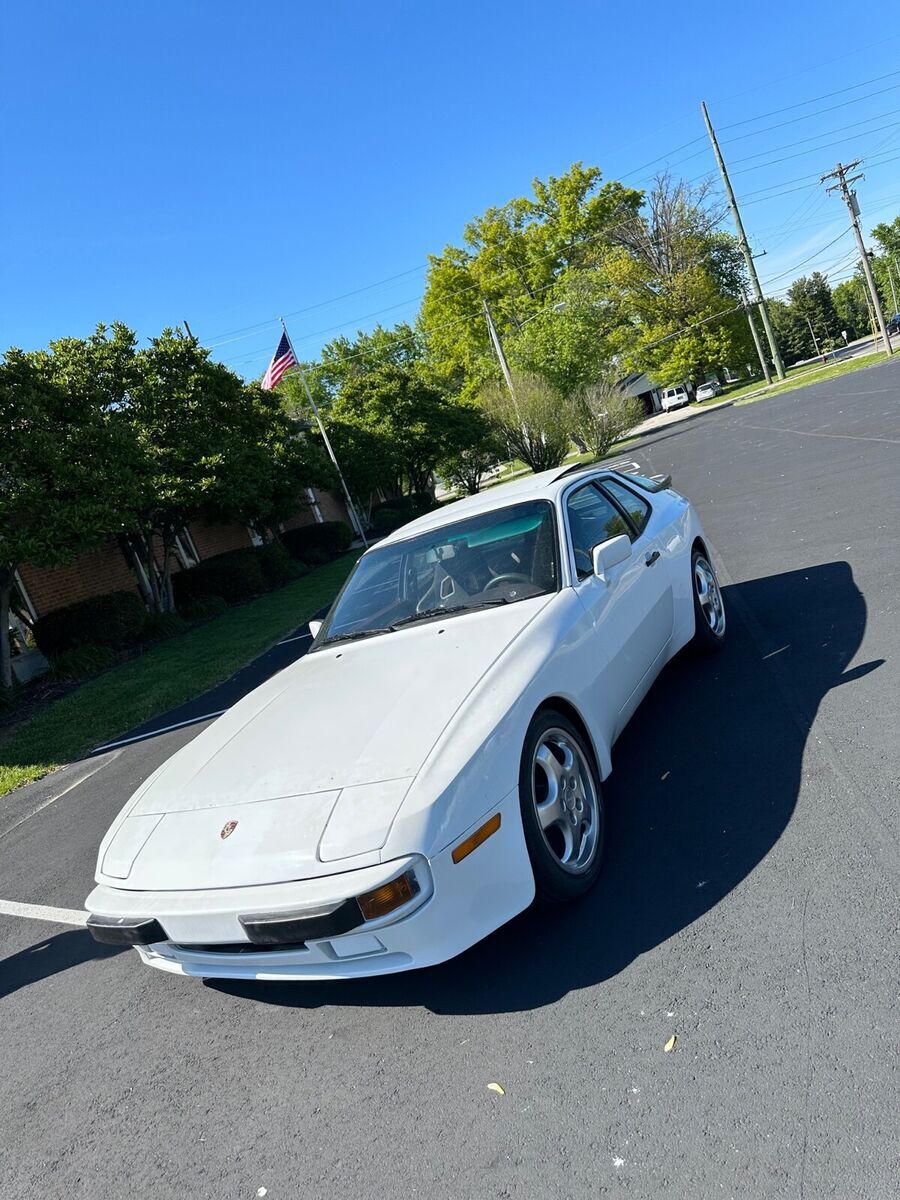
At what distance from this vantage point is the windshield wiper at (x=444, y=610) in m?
3.83

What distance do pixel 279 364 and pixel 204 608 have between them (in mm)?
11861

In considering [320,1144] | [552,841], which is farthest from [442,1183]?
[552,841]

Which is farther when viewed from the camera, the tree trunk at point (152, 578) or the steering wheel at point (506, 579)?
the tree trunk at point (152, 578)

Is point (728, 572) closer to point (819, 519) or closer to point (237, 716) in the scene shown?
point (819, 519)

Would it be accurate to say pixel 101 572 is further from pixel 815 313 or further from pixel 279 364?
pixel 815 313

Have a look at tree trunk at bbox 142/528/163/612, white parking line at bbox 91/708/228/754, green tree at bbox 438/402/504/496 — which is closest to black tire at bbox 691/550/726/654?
white parking line at bbox 91/708/228/754

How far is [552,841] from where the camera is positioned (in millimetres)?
3088

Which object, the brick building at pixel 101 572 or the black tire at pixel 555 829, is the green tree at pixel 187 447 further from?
the black tire at pixel 555 829

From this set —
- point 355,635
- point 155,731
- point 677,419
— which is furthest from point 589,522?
point 677,419

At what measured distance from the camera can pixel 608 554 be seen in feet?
12.8

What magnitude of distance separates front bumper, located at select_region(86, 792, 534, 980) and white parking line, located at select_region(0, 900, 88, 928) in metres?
1.88

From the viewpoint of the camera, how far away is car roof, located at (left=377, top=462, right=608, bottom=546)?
14.8 feet

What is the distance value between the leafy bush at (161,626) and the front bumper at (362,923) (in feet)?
46.9

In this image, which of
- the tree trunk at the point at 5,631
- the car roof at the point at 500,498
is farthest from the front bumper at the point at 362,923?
the tree trunk at the point at 5,631
